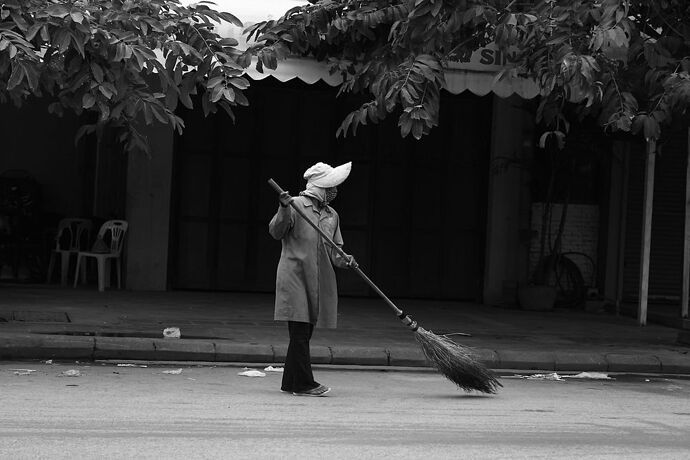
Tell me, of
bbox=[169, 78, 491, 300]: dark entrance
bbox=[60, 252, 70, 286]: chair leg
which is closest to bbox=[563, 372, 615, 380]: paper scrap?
bbox=[169, 78, 491, 300]: dark entrance

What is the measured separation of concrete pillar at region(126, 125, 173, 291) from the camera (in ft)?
51.4

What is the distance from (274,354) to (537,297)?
617 cm

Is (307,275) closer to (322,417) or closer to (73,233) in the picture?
(322,417)

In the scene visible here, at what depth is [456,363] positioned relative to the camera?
870cm

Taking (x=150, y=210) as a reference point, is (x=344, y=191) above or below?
above

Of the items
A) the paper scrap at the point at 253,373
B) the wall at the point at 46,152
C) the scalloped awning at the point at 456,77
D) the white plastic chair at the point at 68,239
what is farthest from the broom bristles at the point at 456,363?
the wall at the point at 46,152

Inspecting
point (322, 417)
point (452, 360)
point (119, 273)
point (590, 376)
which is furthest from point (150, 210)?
point (322, 417)

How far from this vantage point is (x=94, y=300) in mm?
14328

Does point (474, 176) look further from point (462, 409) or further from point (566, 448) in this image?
point (566, 448)

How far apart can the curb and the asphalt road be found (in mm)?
315

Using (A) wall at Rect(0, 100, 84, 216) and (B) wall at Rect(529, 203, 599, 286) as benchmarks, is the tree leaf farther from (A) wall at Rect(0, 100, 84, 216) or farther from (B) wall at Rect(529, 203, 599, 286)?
(B) wall at Rect(529, 203, 599, 286)

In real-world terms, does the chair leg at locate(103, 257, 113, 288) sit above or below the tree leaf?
below

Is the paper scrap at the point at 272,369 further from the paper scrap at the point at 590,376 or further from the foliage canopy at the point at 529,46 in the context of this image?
the paper scrap at the point at 590,376

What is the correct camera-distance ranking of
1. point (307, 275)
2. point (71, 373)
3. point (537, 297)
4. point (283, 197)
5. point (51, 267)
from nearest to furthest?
point (283, 197), point (307, 275), point (71, 373), point (537, 297), point (51, 267)
